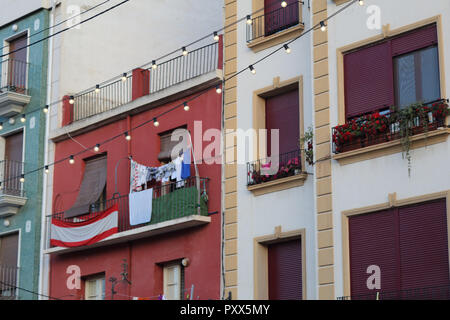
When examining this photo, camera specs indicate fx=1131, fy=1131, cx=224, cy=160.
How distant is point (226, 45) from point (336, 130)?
5032 millimetres

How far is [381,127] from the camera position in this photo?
2284 cm

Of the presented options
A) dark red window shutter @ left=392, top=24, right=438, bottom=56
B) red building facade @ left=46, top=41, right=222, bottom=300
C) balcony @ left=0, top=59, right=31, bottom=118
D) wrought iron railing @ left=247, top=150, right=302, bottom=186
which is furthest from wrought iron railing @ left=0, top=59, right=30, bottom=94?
dark red window shutter @ left=392, top=24, right=438, bottom=56

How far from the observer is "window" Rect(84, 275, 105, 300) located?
29.7 metres

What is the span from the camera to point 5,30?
35.4 metres

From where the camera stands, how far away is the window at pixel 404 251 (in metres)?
21.5

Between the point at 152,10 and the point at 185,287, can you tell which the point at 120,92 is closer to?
the point at 152,10

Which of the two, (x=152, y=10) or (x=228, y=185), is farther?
(x=152, y=10)

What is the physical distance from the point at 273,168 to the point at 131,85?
8.05 meters

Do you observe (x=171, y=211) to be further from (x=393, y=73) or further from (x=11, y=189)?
(x=11, y=189)

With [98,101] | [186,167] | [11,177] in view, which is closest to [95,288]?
[186,167]

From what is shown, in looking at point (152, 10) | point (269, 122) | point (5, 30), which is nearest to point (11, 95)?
point (5, 30)


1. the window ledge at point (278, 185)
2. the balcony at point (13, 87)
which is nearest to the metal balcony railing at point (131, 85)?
the balcony at point (13, 87)

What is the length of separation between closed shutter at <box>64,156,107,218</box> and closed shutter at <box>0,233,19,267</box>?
256 cm
